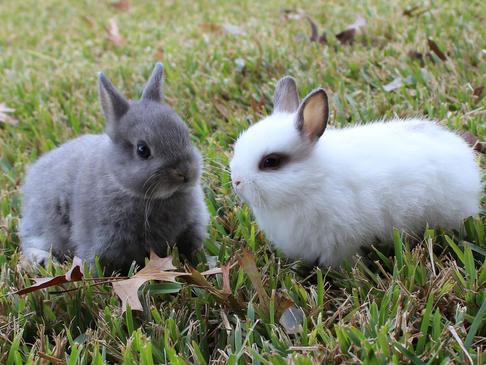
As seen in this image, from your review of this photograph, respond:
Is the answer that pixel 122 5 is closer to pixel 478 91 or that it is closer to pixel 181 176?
pixel 478 91

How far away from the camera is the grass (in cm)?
200

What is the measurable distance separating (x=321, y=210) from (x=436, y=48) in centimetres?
240

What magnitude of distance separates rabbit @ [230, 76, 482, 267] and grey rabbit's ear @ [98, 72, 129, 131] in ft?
1.82

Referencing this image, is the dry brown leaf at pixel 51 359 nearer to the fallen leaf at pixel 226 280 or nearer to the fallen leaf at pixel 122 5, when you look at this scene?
the fallen leaf at pixel 226 280

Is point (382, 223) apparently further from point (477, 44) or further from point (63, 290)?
point (477, 44)

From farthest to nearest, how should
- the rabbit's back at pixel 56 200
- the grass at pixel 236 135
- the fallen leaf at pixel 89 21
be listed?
the fallen leaf at pixel 89 21, the rabbit's back at pixel 56 200, the grass at pixel 236 135

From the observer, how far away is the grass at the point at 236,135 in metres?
2.00

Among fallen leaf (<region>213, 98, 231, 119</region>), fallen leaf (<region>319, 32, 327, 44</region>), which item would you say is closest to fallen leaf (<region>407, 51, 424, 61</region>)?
fallen leaf (<region>319, 32, 327, 44</region>)

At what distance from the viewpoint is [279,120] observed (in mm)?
2594

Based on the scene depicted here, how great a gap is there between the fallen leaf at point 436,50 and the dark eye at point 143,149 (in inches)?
101

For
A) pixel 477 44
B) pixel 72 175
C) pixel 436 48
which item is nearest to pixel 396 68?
pixel 436 48

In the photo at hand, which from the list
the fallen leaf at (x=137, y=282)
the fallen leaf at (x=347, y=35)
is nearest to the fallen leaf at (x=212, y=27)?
the fallen leaf at (x=347, y=35)

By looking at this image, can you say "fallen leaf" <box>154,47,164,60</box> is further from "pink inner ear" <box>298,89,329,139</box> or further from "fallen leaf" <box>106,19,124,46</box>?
"pink inner ear" <box>298,89,329,139</box>

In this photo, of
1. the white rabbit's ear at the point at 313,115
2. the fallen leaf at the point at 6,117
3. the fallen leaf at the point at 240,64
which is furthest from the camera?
the fallen leaf at the point at 240,64
